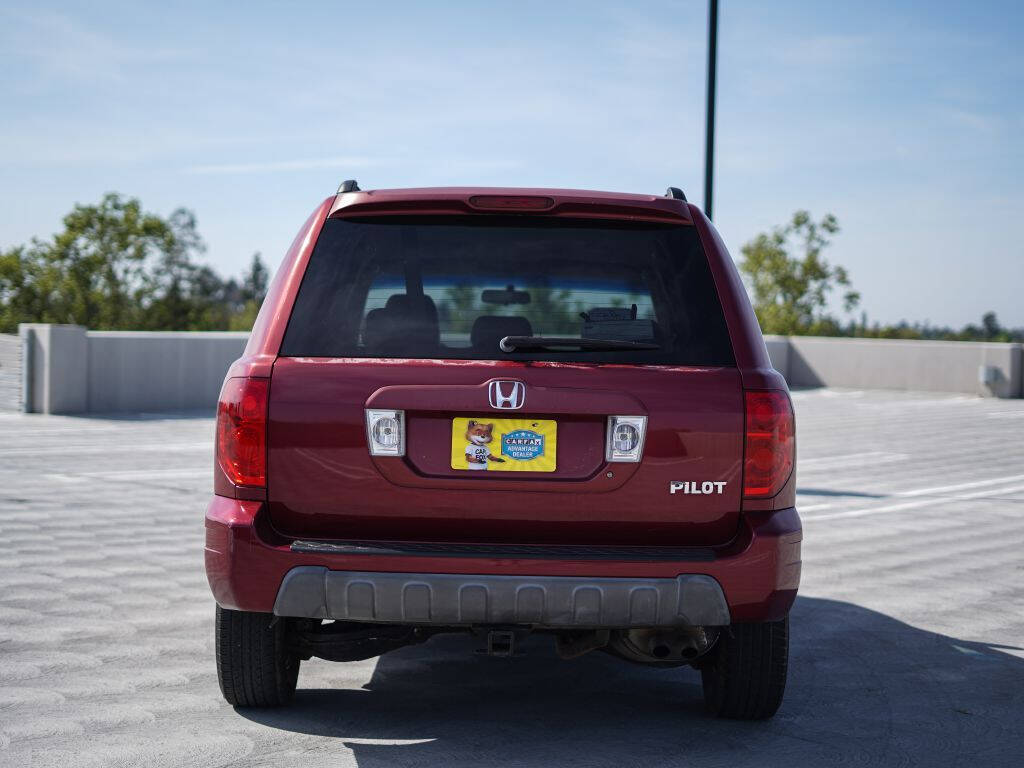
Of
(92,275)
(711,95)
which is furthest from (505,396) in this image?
(92,275)

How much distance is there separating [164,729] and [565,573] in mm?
1568

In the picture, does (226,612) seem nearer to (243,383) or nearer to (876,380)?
(243,383)

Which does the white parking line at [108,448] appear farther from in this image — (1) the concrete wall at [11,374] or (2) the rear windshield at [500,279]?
(2) the rear windshield at [500,279]

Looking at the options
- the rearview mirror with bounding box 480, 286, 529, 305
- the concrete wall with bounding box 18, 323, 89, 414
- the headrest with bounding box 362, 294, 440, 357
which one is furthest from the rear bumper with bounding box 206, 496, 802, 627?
the concrete wall with bounding box 18, 323, 89, 414

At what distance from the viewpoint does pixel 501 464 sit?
3676 millimetres

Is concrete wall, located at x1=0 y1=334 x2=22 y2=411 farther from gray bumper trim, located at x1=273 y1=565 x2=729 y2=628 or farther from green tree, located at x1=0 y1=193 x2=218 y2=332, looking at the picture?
green tree, located at x1=0 y1=193 x2=218 y2=332

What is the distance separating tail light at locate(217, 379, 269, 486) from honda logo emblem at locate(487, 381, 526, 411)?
71 cm

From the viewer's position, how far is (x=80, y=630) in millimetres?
5559

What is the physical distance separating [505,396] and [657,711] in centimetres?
159

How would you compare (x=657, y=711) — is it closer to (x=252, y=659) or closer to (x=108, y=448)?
(x=252, y=659)

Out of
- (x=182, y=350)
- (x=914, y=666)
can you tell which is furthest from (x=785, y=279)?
(x=914, y=666)

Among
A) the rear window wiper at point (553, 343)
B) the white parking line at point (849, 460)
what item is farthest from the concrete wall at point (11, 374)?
the rear window wiper at point (553, 343)

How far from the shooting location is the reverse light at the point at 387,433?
12.1 feet

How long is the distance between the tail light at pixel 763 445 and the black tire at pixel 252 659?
166 cm
